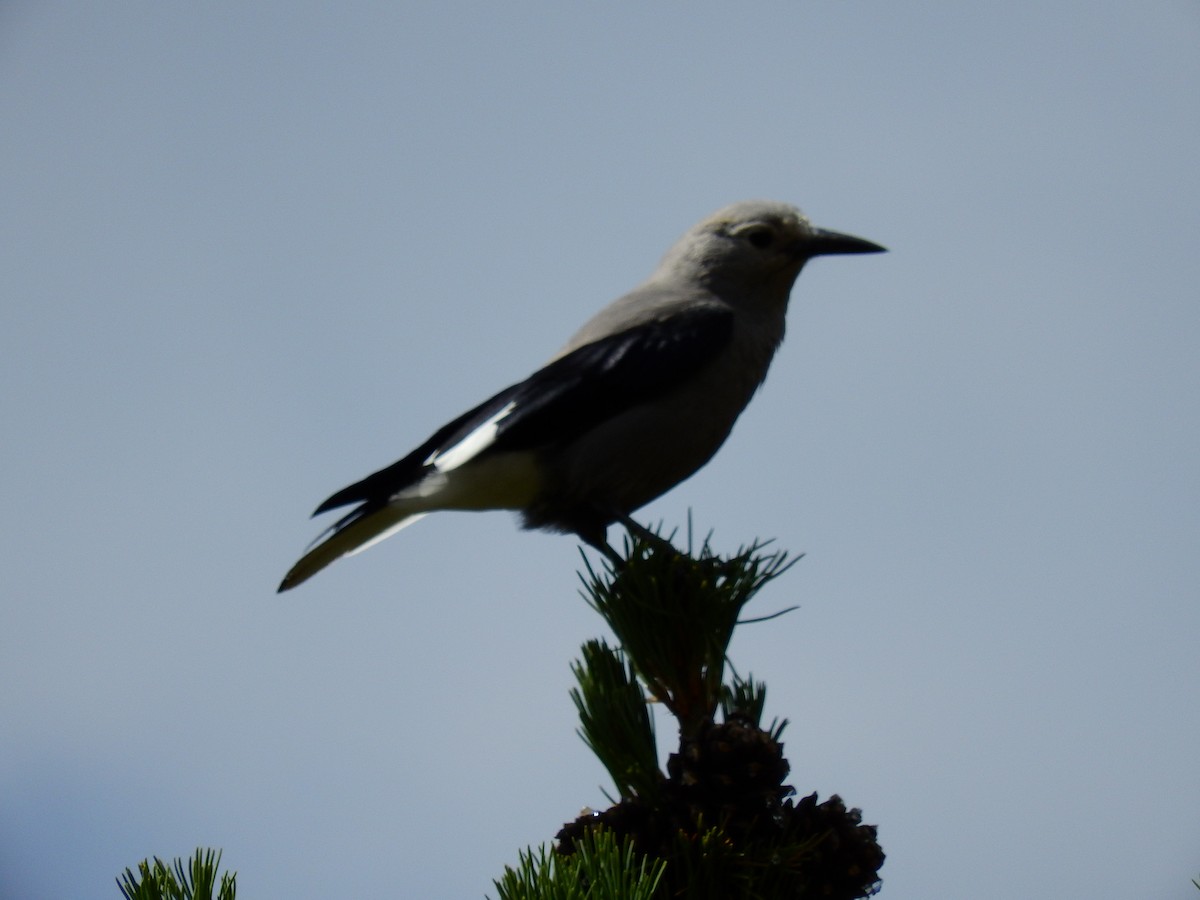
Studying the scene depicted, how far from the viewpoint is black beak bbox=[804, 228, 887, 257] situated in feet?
11.6

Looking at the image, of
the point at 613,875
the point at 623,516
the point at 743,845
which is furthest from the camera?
the point at 623,516

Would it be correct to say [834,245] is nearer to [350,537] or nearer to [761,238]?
[761,238]

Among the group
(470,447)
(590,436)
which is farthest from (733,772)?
(470,447)

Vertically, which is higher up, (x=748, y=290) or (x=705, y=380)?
(x=748, y=290)

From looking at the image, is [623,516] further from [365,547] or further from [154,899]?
[154,899]

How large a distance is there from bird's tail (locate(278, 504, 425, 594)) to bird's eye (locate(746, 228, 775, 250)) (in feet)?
4.37

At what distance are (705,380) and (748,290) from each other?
1.62ft

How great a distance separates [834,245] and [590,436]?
105cm

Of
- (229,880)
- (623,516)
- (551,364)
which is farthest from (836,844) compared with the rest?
(551,364)

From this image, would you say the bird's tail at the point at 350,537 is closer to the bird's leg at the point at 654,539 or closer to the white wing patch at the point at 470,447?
the white wing patch at the point at 470,447

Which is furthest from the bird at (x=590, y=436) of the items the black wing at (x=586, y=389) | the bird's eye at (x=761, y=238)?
the bird's eye at (x=761, y=238)

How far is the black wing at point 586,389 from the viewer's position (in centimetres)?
312

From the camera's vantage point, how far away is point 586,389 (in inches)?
124

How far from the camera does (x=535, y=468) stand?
3166 millimetres
